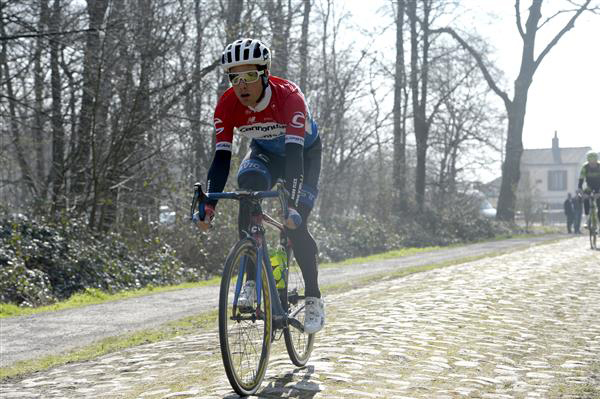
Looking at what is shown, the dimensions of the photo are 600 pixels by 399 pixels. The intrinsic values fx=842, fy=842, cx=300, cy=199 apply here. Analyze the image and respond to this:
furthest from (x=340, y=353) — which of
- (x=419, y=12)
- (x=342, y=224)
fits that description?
(x=419, y=12)

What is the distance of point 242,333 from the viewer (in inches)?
200

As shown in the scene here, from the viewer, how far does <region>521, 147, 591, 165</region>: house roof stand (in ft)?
336

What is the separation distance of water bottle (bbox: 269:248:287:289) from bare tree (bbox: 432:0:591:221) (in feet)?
97.6

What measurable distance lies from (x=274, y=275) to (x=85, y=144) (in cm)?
1190

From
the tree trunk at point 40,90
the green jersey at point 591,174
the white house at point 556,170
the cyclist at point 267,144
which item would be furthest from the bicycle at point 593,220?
the white house at point 556,170

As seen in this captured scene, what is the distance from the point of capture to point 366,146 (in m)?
29.0

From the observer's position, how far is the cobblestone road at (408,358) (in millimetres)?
5523

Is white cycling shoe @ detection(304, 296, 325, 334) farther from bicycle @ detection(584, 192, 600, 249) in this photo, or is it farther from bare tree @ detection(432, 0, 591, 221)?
bare tree @ detection(432, 0, 591, 221)

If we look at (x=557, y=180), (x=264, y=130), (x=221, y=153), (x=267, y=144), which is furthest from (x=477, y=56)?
(x=557, y=180)

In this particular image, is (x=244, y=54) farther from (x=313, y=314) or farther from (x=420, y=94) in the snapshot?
(x=420, y=94)

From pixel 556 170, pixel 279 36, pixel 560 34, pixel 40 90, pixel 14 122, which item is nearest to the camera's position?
pixel 14 122

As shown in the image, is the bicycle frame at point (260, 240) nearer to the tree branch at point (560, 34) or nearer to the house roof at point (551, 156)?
the tree branch at point (560, 34)

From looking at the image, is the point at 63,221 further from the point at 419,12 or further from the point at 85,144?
the point at 419,12

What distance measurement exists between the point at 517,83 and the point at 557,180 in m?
67.5
